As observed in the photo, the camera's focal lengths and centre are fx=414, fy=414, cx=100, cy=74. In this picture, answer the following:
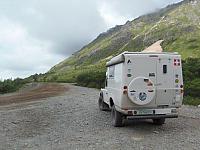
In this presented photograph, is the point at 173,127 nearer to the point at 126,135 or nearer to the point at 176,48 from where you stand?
the point at 126,135

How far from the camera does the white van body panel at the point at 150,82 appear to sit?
15.3 metres

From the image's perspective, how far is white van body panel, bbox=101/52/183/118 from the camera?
15.3 meters

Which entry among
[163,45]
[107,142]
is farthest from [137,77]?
[163,45]

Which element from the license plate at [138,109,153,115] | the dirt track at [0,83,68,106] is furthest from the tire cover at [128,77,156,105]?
the dirt track at [0,83,68,106]

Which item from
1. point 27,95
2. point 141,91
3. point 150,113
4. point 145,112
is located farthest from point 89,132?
point 27,95

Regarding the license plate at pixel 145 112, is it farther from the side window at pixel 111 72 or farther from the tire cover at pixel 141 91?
the side window at pixel 111 72

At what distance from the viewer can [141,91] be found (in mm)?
15281

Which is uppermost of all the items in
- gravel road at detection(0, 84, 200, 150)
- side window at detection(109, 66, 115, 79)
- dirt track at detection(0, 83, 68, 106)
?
side window at detection(109, 66, 115, 79)

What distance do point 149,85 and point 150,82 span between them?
0.12 m

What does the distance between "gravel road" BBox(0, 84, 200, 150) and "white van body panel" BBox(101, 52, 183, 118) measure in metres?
1.02

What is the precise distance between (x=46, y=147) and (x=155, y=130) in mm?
5054

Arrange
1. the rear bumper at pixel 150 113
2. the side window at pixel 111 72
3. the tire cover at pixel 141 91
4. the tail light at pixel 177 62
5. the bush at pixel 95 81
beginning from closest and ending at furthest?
the tire cover at pixel 141 91 < the rear bumper at pixel 150 113 < the tail light at pixel 177 62 < the side window at pixel 111 72 < the bush at pixel 95 81

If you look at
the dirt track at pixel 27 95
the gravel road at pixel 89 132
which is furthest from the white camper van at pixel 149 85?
the dirt track at pixel 27 95

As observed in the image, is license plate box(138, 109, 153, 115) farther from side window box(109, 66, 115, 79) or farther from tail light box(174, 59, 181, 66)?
side window box(109, 66, 115, 79)
